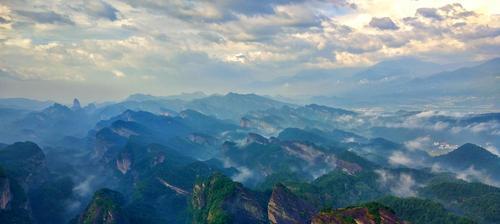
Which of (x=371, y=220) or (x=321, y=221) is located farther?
(x=321, y=221)

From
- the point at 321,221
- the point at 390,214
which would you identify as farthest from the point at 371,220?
the point at 321,221

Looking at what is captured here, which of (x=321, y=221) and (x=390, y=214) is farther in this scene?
(x=321, y=221)

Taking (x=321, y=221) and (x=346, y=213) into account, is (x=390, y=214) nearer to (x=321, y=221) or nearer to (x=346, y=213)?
(x=346, y=213)

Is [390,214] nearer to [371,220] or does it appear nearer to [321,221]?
[371,220]

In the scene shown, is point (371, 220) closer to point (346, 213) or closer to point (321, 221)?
point (346, 213)
